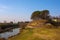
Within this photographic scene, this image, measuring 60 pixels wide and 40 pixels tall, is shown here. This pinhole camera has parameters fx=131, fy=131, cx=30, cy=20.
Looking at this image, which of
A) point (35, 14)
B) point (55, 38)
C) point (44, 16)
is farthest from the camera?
point (35, 14)

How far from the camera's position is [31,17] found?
9588 centimetres

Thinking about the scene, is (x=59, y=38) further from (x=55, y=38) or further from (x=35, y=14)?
(x=35, y=14)

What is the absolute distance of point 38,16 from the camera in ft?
294

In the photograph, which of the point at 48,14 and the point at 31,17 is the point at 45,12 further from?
the point at 31,17

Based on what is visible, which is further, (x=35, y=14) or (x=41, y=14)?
(x=35, y=14)

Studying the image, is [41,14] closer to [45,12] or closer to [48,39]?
[45,12]

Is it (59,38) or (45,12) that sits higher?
(45,12)

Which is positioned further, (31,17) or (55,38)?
(31,17)

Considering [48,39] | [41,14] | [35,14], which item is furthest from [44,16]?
[48,39]

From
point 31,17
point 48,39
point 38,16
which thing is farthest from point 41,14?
point 48,39

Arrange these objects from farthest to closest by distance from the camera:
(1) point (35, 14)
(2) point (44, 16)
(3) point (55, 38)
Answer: (1) point (35, 14)
(2) point (44, 16)
(3) point (55, 38)

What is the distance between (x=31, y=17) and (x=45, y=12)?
11930 mm

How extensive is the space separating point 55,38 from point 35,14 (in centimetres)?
6863

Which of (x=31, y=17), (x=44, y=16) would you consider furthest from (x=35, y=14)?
(x=44, y=16)
